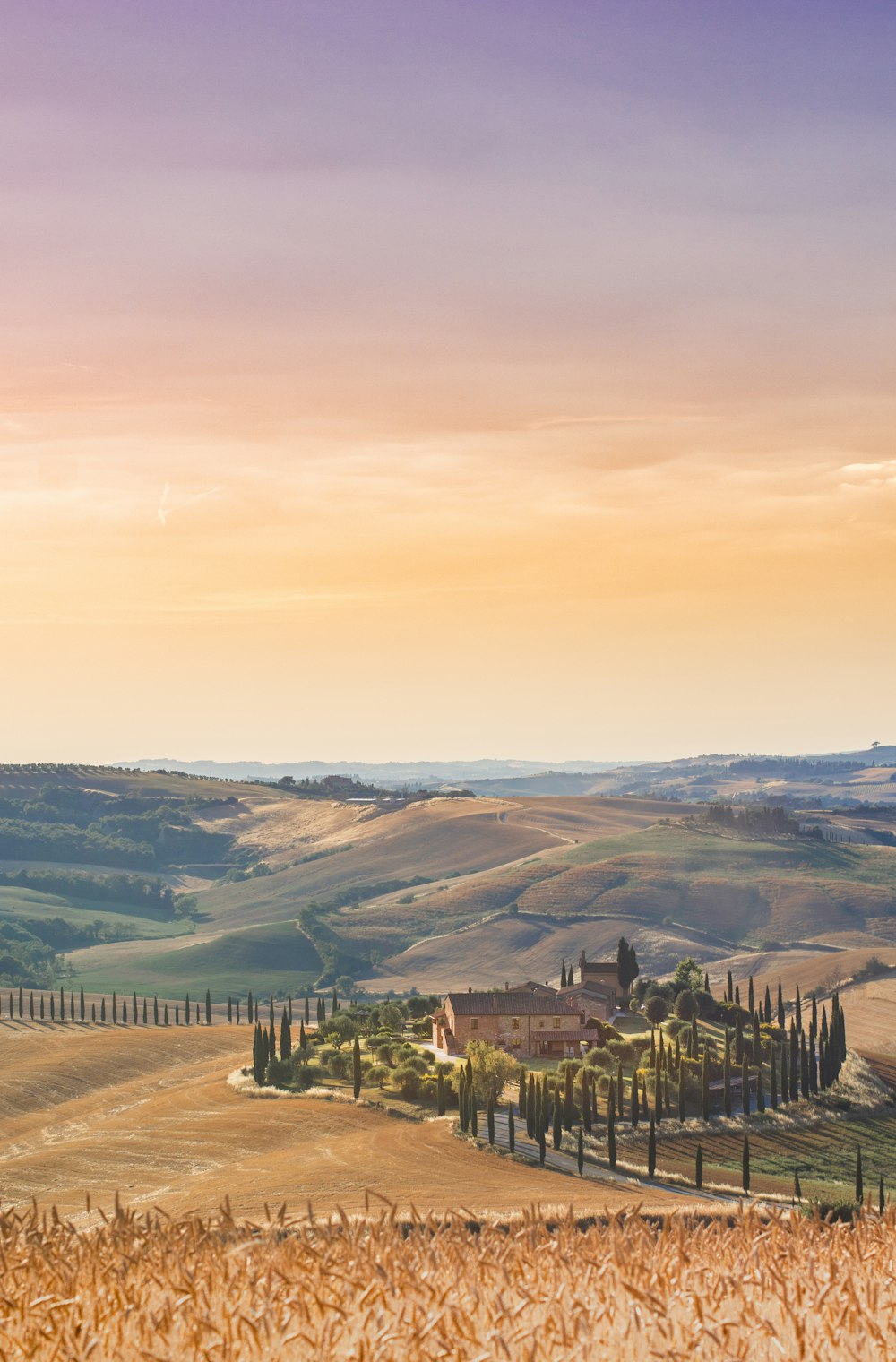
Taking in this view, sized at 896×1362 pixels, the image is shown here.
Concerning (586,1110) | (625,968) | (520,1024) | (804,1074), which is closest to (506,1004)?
(520,1024)

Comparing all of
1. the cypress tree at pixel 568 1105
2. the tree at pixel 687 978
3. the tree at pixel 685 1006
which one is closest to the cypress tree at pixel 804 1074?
the tree at pixel 685 1006

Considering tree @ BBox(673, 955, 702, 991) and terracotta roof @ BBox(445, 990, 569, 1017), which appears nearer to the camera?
terracotta roof @ BBox(445, 990, 569, 1017)

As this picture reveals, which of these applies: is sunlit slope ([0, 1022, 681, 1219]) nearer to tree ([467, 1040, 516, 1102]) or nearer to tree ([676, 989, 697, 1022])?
tree ([467, 1040, 516, 1102])

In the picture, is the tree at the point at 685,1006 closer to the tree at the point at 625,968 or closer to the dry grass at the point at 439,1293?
the tree at the point at 625,968

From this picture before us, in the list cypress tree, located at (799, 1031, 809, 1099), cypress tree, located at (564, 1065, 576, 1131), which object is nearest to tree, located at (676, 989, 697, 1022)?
cypress tree, located at (799, 1031, 809, 1099)

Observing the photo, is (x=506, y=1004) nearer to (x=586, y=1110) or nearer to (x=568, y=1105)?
(x=568, y=1105)

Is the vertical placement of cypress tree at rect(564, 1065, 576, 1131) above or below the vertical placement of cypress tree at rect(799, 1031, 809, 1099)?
above

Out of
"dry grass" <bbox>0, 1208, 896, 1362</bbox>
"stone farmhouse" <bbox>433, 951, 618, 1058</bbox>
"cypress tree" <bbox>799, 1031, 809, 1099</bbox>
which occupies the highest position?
"dry grass" <bbox>0, 1208, 896, 1362</bbox>
